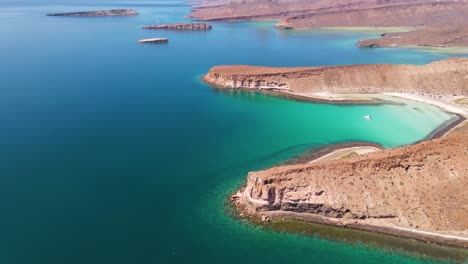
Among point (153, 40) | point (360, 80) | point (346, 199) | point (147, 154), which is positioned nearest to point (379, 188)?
point (346, 199)

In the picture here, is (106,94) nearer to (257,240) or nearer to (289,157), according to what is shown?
(289,157)

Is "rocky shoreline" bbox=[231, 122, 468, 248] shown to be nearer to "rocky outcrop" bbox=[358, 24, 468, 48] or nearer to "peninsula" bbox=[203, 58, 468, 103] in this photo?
"peninsula" bbox=[203, 58, 468, 103]

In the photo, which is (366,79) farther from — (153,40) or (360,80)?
(153,40)

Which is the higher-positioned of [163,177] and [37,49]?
[37,49]

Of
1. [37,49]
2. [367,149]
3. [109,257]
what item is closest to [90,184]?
[109,257]

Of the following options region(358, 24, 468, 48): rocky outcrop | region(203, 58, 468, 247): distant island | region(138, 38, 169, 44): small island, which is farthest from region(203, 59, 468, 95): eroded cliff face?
region(138, 38, 169, 44): small island

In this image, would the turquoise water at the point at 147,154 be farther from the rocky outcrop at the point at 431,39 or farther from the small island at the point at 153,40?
the rocky outcrop at the point at 431,39

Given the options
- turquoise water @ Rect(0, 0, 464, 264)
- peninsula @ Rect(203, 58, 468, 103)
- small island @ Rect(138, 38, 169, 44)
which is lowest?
turquoise water @ Rect(0, 0, 464, 264)

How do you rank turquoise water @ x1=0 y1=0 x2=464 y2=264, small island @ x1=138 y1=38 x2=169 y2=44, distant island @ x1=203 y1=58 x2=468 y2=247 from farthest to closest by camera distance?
1. small island @ x1=138 y1=38 x2=169 y2=44
2. distant island @ x1=203 y1=58 x2=468 y2=247
3. turquoise water @ x1=0 y1=0 x2=464 y2=264
